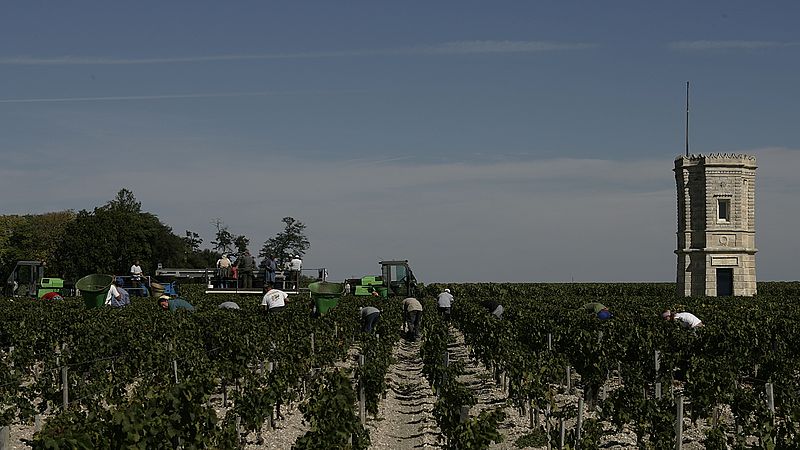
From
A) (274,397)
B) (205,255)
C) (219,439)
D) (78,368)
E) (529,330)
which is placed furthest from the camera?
(205,255)

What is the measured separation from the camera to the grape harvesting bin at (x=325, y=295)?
90.5 feet

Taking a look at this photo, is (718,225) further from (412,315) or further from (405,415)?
(405,415)

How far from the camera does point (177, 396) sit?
1061cm

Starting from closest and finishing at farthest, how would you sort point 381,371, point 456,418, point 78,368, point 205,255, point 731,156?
1. point 456,418
2. point 381,371
3. point 78,368
4. point 731,156
5. point 205,255

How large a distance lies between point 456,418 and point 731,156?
38772 mm

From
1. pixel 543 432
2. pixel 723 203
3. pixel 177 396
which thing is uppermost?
pixel 723 203

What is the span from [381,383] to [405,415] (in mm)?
1340

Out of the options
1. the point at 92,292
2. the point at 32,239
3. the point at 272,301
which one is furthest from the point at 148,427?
the point at 32,239

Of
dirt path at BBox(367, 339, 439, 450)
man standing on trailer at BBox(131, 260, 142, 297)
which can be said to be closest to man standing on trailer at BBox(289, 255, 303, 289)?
man standing on trailer at BBox(131, 260, 142, 297)

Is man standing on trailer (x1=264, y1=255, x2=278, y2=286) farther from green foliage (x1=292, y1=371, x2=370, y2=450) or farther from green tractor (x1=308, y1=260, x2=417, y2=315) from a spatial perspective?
green foliage (x1=292, y1=371, x2=370, y2=450)

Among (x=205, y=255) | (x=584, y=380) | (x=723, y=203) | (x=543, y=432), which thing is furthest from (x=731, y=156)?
(x=205, y=255)

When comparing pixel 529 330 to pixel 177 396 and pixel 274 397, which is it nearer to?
pixel 274 397

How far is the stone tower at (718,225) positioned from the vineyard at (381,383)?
66.2ft

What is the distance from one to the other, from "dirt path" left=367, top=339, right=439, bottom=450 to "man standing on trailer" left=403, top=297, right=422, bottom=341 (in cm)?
448
